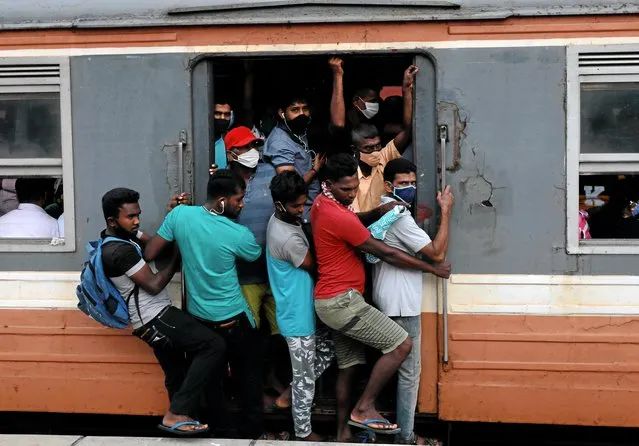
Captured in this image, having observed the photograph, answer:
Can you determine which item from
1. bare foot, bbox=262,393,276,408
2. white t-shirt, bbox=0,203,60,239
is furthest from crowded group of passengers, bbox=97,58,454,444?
white t-shirt, bbox=0,203,60,239

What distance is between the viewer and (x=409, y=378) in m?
4.55

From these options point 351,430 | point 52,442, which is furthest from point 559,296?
point 52,442

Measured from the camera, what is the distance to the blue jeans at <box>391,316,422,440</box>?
4.55 metres

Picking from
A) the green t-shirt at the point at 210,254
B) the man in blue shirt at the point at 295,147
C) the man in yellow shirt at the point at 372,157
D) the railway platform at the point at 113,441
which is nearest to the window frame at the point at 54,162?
the green t-shirt at the point at 210,254

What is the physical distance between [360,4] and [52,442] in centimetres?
310

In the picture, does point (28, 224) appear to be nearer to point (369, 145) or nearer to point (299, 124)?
point (299, 124)

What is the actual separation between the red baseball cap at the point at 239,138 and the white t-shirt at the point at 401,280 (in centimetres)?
96

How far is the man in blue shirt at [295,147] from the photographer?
500 centimetres

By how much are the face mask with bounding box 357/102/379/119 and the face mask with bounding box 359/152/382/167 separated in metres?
0.37

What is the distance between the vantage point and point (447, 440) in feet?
16.1

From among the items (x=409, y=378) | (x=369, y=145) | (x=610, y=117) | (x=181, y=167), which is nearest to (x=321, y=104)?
(x=369, y=145)

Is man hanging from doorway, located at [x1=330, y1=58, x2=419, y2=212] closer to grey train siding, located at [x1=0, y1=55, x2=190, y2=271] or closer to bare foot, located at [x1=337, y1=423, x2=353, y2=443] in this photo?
grey train siding, located at [x1=0, y1=55, x2=190, y2=271]

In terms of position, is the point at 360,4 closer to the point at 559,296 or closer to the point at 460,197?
the point at 460,197

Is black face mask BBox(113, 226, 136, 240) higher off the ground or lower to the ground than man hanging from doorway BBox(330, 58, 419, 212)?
lower
